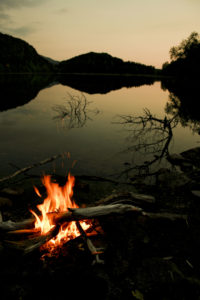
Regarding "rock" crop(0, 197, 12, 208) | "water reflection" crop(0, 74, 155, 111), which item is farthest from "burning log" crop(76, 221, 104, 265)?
"water reflection" crop(0, 74, 155, 111)

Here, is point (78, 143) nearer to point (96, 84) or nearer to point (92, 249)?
point (92, 249)

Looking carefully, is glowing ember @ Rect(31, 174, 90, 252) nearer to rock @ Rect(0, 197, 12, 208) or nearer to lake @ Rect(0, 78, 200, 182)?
rock @ Rect(0, 197, 12, 208)

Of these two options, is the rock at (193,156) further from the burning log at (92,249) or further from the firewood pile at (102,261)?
the burning log at (92,249)

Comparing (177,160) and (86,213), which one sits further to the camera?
(177,160)

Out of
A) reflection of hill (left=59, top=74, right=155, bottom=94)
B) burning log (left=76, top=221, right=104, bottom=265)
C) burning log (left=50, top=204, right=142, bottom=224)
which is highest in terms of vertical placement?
reflection of hill (left=59, top=74, right=155, bottom=94)

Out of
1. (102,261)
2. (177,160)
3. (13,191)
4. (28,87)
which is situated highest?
(28,87)

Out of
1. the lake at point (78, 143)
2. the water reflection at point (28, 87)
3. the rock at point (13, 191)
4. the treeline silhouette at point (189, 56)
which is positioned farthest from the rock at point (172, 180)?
the treeline silhouette at point (189, 56)

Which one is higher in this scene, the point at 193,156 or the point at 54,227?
the point at 54,227

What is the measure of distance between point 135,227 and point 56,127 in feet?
43.7

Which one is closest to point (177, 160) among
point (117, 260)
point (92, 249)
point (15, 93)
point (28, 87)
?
point (117, 260)

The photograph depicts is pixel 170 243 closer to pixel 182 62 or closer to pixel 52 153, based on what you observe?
pixel 52 153

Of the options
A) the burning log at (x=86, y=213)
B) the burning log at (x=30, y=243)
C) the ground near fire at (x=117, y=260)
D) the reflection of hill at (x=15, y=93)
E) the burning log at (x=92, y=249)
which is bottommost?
the ground near fire at (x=117, y=260)

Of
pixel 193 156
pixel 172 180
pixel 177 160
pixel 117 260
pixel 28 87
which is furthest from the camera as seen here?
A: pixel 28 87

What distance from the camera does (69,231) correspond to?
14.1 feet
